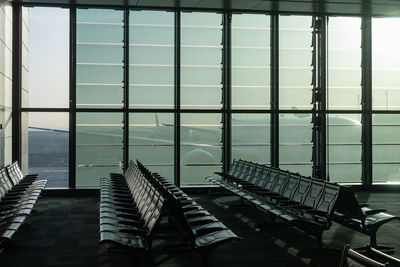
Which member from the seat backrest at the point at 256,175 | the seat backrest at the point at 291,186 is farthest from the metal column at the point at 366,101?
the seat backrest at the point at 291,186

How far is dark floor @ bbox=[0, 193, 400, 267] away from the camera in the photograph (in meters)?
5.86

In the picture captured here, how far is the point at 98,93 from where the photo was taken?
11.9m

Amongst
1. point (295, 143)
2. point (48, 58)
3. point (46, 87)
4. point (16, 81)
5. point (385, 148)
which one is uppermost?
point (48, 58)

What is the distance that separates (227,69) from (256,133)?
179cm

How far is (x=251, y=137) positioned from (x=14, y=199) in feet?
21.8

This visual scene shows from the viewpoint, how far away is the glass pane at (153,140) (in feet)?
39.4

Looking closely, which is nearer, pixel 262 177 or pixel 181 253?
pixel 181 253

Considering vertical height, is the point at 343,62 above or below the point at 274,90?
above

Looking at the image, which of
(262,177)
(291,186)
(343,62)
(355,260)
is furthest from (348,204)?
(343,62)

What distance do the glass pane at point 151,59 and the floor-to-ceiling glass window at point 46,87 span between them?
159 centimetres

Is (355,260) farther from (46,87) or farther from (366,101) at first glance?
(366,101)

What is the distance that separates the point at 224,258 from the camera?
19.8 ft

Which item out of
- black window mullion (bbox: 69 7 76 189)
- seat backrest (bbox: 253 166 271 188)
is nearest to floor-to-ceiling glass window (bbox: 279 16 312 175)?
seat backrest (bbox: 253 166 271 188)

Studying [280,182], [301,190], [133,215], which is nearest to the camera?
[133,215]
